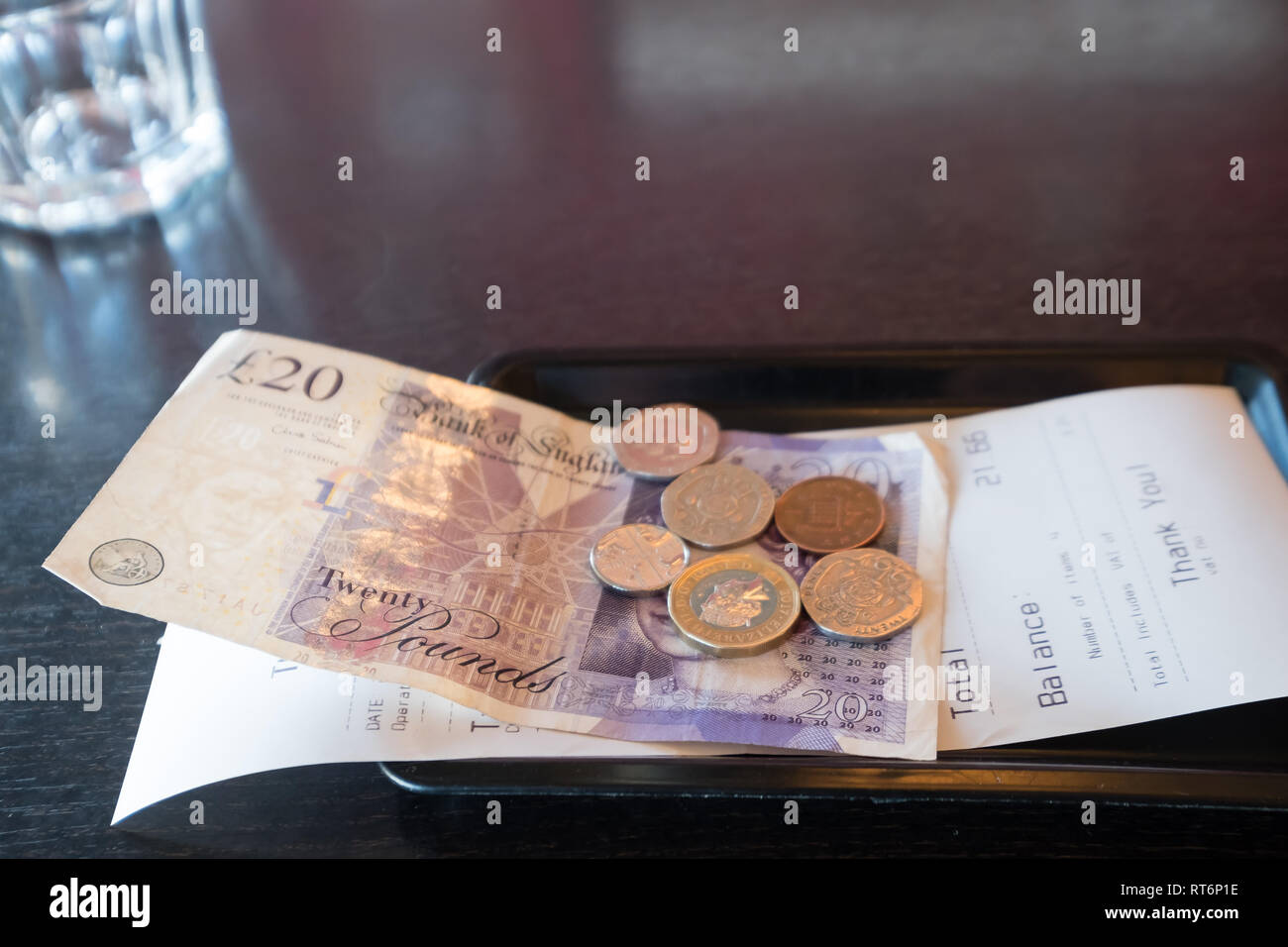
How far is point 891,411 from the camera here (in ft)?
2.88

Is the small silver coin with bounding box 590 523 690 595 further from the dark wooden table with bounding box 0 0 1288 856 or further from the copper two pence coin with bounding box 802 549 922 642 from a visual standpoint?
the dark wooden table with bounding box 0 0 1288 856

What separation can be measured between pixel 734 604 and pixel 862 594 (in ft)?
0.26

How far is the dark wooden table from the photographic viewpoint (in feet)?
2.93

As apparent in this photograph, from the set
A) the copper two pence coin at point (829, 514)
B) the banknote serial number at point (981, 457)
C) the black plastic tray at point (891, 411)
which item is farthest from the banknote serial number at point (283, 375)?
the banknote serial number at point (981, 457)

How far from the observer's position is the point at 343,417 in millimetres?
816

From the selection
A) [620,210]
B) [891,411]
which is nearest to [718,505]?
[891,411]

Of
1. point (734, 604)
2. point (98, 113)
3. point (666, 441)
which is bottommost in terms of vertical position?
point (734, 604)

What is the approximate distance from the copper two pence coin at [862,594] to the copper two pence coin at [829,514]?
0.02m

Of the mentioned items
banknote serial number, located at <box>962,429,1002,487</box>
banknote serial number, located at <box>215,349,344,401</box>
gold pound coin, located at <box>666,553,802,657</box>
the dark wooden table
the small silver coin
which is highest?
the dark wooden table

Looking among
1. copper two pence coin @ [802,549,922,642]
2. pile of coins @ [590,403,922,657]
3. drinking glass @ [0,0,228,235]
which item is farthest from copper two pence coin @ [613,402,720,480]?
drinking glass @ [0,0,228,235]

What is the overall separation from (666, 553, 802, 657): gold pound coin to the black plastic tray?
0.08 metres

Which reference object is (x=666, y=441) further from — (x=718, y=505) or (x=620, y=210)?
(x=620, y=210)
